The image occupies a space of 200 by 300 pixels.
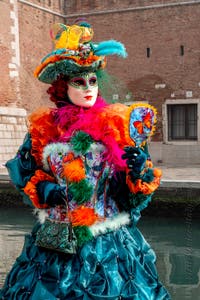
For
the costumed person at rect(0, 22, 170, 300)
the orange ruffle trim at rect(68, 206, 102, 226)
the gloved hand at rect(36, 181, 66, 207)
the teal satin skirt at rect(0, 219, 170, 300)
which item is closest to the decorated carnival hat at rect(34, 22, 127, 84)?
the costumed person at rect(0, 22, 170, 300)

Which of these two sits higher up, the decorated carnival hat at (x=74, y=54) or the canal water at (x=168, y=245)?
the decorated carnival hat at (x=74, y=54)

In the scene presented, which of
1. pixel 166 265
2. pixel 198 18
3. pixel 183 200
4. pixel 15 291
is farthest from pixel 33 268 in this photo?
pixel 198 18

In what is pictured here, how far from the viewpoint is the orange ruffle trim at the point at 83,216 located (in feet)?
6.35

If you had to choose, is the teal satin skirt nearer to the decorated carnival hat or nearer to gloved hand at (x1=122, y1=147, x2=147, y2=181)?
gloved hand at (x1=122, y1=147, x2=147, y2=181)

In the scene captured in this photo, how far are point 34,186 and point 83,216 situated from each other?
0.25 meters

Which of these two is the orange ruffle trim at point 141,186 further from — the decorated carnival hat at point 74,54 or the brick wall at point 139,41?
the brick wall at point 139,41

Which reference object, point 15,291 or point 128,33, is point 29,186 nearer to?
point 15,291

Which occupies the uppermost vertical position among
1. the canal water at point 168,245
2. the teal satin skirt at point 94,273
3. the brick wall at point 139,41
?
the brick wall at point 139,41

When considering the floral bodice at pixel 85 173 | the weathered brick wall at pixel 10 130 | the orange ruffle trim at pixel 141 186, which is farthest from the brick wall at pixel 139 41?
the orange ruffle trim at pixel 141 186

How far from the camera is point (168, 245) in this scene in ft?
17.3

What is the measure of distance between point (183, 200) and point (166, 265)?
228cm

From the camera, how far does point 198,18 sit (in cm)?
1355

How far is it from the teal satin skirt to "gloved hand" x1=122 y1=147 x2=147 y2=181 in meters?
0.28

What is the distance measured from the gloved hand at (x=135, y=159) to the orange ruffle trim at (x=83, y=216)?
0.24 m
